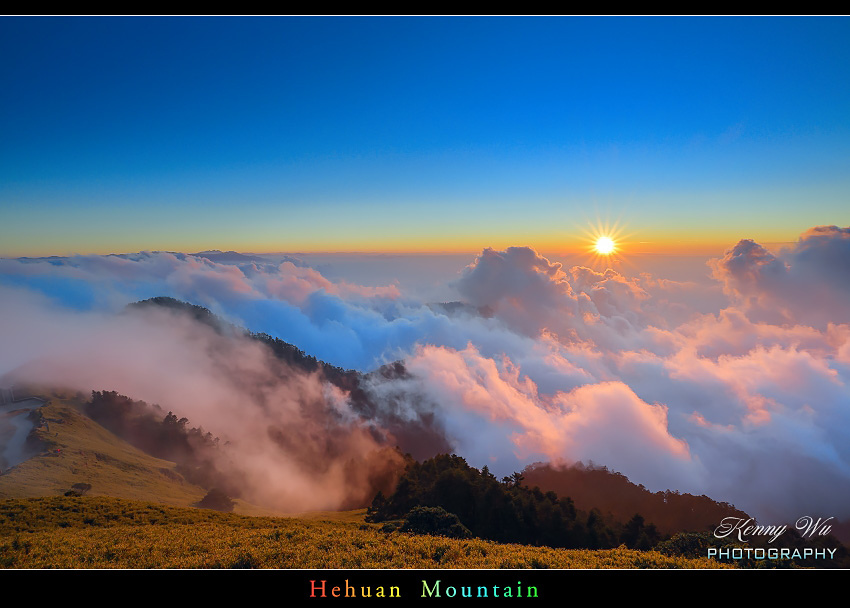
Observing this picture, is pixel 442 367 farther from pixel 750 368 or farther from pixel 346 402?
pixel 750 368

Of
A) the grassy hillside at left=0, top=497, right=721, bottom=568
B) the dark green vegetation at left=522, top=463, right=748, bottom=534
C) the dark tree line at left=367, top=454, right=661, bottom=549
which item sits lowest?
the dark green vegetation at left=522, top=463, right=748, bottom=534

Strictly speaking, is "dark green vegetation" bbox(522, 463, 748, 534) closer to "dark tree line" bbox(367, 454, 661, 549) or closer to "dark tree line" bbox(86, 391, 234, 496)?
"dark tree line" bbox(367, 454, 661, 549)

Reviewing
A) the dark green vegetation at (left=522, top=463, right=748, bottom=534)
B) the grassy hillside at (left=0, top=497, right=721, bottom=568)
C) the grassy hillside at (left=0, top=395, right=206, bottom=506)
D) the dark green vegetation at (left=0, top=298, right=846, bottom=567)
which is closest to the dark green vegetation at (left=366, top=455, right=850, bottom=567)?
the dark green vegetation at (left=0, top=298, right=846, bottom=567)

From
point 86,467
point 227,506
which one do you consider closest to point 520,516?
point 227,506

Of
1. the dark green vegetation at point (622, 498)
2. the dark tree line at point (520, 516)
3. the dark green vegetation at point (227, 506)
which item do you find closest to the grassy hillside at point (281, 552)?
the dark green vegetation at point (227, 506)

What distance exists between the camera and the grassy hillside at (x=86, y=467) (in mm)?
39844

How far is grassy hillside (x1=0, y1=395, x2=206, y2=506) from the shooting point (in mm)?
39844

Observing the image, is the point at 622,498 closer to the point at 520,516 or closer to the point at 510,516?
the point at 520,516

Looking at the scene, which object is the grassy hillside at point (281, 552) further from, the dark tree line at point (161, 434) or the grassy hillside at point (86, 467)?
the dark tree line at point (161, 434)

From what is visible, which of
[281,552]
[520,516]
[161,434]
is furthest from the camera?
[161,434]

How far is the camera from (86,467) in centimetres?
5066

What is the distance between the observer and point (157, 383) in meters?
115

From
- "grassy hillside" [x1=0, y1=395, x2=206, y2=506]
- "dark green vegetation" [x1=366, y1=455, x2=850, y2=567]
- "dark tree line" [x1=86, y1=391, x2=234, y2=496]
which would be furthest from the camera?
"dark tree line" [x1=86, y1=391, x2=234, y2=496]
